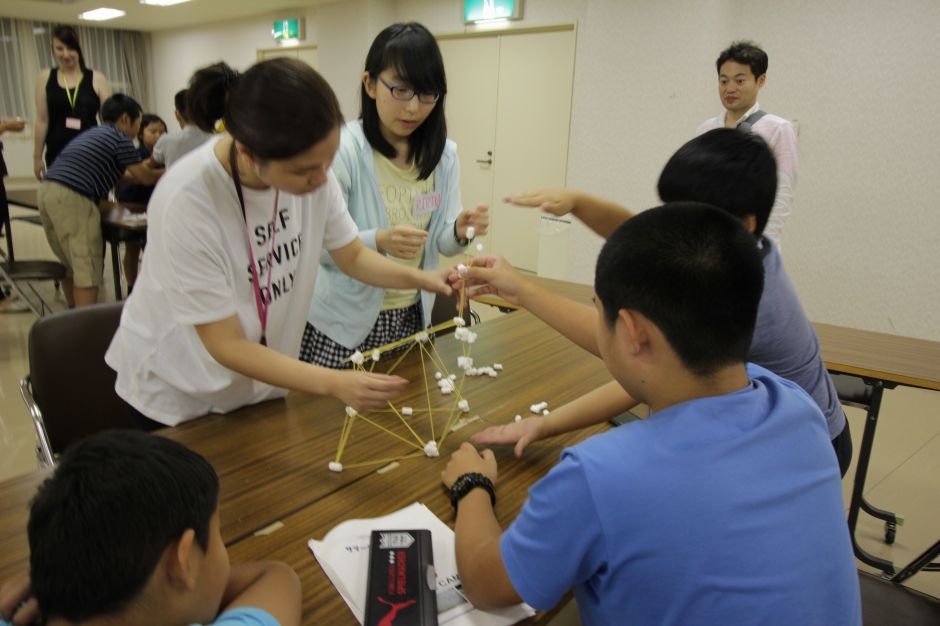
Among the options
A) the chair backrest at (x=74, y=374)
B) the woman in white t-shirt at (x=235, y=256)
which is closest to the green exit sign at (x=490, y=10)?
the woman in white t-shirt at (x=235, y=256)

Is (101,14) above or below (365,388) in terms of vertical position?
above

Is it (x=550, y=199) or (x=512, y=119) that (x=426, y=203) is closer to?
(x=550, y=199)

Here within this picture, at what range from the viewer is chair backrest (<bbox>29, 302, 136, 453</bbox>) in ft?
5.34

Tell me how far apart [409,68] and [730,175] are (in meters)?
0.95

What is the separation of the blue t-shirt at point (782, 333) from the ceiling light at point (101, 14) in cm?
1126

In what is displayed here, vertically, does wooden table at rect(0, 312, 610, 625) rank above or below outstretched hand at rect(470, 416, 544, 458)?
below

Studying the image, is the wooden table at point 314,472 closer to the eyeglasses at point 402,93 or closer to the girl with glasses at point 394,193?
the girl with glasses at point 394,193

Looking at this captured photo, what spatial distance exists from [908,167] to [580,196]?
3.47m

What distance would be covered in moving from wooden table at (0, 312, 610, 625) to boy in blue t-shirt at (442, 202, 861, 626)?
12.6 inches

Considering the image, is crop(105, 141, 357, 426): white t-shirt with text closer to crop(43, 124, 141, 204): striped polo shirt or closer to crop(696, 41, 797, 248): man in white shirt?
crop(696, 41, 797, 248): man in white shirt

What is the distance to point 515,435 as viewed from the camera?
4.52 ft

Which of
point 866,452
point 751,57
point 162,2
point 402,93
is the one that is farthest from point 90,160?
point 162,2

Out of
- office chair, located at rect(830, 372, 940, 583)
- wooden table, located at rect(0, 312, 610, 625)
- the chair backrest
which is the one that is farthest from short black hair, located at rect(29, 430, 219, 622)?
office chair, located at rect(830, 372, 940, 583)

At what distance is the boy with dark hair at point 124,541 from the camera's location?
0.68 m
